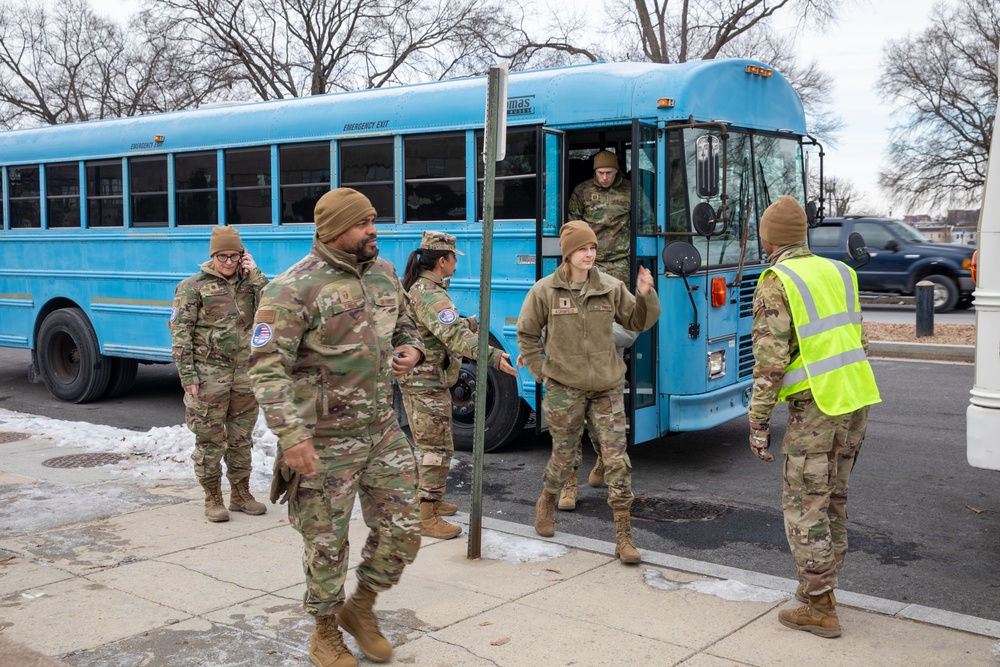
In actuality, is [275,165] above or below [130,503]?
above

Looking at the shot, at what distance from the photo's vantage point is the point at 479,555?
5609mm

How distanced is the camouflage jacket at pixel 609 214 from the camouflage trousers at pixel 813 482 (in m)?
3.36

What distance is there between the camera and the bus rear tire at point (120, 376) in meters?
11.7

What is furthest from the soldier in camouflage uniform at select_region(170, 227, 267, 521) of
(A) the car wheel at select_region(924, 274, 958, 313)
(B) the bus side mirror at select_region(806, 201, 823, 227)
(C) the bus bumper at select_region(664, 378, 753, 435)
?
(A) the car wheel at select_region(924, 274, 958, 313)

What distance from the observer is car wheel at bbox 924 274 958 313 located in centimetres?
1998

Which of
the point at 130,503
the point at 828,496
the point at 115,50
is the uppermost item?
the point at 115,50

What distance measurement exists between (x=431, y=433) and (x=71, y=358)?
7.47m

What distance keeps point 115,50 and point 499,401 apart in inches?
1247

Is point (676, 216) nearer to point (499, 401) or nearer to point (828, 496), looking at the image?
point (499, 401)

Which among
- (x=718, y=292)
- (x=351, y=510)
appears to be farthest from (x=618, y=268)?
(x=351, y=510)

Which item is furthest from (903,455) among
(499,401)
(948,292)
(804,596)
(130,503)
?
(948,292)

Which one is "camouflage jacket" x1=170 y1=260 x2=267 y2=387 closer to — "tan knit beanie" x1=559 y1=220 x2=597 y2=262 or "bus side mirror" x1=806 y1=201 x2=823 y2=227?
"tan knit beanie" x1=559 y1=220 x2=597 y2=262

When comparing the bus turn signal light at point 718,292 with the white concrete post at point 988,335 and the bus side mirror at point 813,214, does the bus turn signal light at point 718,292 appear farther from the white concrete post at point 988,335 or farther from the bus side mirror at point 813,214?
the white concrete post at point 988,335

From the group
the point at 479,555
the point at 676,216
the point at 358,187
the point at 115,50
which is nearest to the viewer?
the point at 479,555
